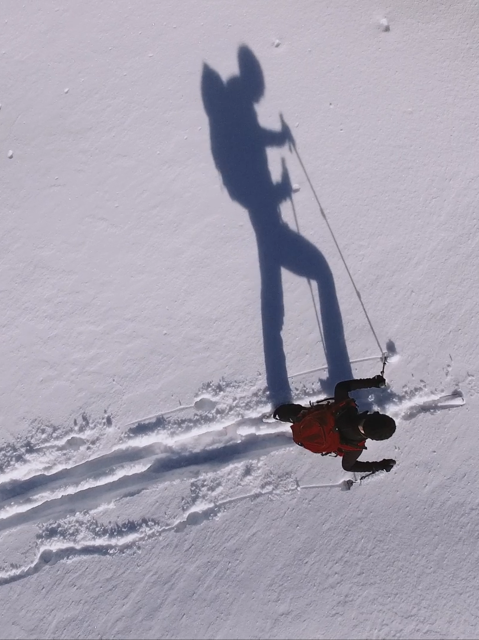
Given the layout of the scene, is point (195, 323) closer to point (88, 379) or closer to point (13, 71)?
point (88, 379)

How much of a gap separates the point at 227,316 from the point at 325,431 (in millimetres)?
1408

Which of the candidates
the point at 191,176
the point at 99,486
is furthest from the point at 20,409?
Result: the point at 191,176

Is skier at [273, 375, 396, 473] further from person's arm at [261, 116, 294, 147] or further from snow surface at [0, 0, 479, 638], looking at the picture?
person's arm at [261, 116, 294, 147]

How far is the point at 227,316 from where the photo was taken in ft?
14.2

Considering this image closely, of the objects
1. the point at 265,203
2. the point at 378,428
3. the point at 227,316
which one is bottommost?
the point at 378,428

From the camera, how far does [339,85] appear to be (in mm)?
4535

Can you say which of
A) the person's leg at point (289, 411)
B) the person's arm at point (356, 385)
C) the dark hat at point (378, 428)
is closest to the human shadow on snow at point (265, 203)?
the person's leg at point (289, 411)

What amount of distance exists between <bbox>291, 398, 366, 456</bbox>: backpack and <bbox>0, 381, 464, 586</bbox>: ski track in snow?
A: 688 mm

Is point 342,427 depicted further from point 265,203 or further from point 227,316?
point 265,203

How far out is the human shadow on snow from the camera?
167 inches

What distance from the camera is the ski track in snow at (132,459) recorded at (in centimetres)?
413

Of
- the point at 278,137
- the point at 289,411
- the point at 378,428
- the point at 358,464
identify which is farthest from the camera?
the point at 278,137

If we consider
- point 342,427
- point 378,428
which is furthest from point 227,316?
point 378,428

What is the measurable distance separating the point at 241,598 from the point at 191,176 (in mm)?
3565
